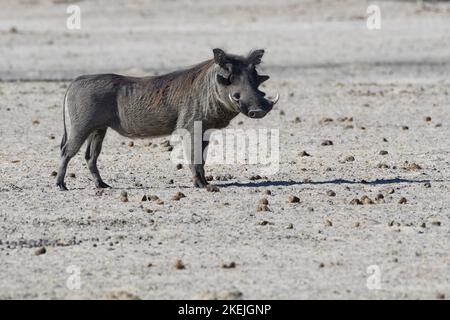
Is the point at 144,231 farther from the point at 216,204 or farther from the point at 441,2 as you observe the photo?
the point at 441,2

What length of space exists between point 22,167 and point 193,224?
303cm

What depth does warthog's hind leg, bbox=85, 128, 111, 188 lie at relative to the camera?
1060 cm

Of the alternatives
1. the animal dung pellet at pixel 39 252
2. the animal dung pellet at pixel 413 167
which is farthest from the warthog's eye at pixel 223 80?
the animal dung pellet at pixel 39 252

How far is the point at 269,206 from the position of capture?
9727 mm

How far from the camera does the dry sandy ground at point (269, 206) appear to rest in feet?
25.1

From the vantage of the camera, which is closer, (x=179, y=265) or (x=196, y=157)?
(x=179, y=265)

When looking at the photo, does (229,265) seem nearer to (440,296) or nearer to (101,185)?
(440,296)

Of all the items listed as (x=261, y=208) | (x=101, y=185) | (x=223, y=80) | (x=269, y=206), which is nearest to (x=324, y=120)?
(x=223, y=80)

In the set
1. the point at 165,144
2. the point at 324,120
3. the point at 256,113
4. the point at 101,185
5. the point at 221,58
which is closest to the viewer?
the point at 256,113

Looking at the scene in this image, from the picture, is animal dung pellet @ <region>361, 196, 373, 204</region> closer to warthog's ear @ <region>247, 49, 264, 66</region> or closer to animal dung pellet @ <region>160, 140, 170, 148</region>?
warthog's ear @ <region>247, 49, 264, 66</region>

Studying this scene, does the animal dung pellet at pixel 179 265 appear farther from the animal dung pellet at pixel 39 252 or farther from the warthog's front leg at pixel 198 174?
the warthog's front leg at pixel 198 174

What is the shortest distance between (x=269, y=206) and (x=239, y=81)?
1159 mm

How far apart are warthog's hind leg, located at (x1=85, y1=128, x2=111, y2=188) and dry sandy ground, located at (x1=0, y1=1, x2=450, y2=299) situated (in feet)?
0.52

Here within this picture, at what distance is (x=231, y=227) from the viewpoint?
9055 mm
